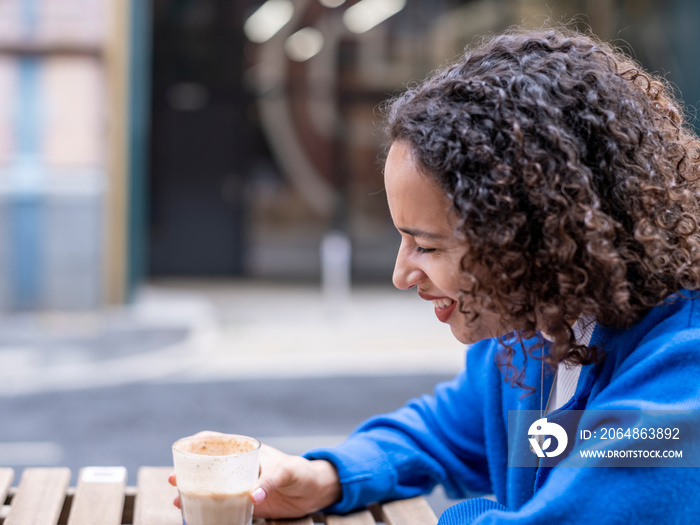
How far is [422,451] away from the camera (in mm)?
1650

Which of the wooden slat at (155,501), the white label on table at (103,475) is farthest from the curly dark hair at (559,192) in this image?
the white label on table at (103,475)

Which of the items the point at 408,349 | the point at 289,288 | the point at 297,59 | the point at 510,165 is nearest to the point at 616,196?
the point at 510,165

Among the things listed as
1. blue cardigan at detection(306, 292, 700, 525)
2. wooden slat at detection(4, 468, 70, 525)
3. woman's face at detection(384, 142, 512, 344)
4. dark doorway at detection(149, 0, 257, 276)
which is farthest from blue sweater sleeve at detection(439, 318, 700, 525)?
dark doorway at detection(149, 0, 257, 276)

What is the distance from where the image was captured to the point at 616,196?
3.73 ft

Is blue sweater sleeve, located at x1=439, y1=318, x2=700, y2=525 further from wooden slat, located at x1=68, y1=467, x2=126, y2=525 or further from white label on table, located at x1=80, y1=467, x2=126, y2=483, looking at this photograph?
white label on table, located at x1=80, y1=467, x2=126, y2=483

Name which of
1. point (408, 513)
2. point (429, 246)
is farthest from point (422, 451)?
point (429, 246)

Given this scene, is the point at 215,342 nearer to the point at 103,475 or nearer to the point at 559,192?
the point at 103,475

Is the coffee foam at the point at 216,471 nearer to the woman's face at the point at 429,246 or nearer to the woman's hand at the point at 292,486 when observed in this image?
the woman's hand at the point at 292,486

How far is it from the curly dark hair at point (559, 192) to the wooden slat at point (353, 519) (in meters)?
0.52

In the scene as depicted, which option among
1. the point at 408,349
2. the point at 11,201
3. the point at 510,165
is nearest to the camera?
the point at 510,165

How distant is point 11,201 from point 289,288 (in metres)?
4.02

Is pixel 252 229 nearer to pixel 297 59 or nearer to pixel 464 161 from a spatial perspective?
pixel 297 59

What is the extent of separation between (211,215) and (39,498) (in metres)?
9.89

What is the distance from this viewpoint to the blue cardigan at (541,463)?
3.35 ft
